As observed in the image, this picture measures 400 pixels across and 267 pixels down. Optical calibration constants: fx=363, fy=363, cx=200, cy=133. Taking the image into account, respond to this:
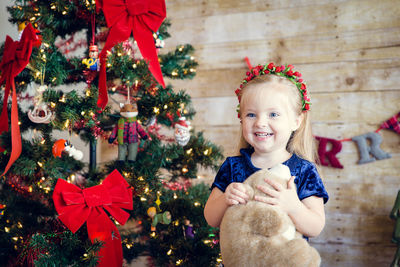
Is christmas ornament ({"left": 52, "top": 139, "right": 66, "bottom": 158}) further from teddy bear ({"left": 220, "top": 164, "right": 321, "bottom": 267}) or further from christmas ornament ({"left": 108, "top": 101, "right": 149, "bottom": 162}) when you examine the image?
teddy bear ({"left": 220, "top": 164, "right": 321, "bottom": 267})

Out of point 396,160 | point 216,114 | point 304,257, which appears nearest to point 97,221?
point 304,257

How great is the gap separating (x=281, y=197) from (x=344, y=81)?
51.6 inches

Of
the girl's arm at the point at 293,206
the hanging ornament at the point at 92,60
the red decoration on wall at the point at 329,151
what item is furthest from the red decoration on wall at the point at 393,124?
the hanging ornament at the point at 92,60

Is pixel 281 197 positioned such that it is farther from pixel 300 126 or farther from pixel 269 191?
pixel 300 126

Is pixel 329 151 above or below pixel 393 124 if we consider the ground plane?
below

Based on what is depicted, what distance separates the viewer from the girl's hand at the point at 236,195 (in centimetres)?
86

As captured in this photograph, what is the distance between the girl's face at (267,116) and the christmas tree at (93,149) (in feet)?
1.62

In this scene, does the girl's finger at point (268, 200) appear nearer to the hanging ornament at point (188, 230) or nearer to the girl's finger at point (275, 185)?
the girl's finger at point (275, 185)

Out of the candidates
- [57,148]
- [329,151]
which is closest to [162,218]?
[57,148]

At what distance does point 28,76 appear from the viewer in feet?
4.66

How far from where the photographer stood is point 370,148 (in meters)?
1.88

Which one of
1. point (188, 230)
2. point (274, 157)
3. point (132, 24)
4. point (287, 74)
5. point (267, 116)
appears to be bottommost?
point (188, 230)

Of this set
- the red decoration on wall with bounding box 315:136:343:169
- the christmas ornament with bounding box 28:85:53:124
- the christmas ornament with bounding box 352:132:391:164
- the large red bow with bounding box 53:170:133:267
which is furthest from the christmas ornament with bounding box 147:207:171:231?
the christmas ornament with bounding box 352:132:391:164

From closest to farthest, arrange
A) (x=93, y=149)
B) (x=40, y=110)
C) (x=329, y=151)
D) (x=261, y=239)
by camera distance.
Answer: (x=261, y=239), (x=40, y=110), (x=93, y=149), (x=329, y=151)
